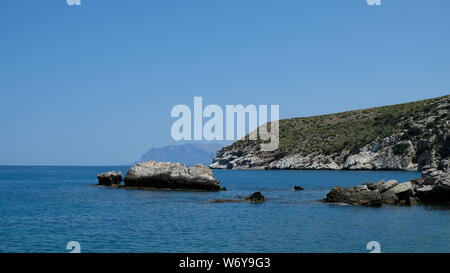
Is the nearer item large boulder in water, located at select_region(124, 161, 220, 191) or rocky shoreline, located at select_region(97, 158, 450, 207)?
rocky shoreline, located at select_region(97, 158, 450, 207)

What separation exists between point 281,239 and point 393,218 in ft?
45.4

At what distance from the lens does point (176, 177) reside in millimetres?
72062

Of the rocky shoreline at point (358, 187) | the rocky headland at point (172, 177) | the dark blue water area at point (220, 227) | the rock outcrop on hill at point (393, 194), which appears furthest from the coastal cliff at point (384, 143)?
the dark blue water area at point (220, 227)

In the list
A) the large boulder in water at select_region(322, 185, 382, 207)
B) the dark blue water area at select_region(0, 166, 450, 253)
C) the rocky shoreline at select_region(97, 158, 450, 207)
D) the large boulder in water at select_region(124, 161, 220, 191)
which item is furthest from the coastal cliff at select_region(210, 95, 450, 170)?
the dark blue water area at select_region(0, 166, 450, 253)

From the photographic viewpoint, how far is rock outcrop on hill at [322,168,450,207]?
1966 inches

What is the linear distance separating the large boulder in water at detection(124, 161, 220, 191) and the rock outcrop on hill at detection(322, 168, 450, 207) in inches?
902

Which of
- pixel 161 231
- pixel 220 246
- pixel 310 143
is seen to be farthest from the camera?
pixel 310 143

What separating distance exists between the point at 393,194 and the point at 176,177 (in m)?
32.7

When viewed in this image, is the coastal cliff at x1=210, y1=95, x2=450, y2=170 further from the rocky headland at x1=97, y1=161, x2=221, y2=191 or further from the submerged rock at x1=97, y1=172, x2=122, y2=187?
the submerged rock at x1=97, y1=172, x2=122, y2=187

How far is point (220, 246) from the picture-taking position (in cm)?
2861

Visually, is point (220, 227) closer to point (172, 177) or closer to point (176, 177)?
point (176, 177)

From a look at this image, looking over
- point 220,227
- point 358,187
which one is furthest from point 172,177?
point 220,227
